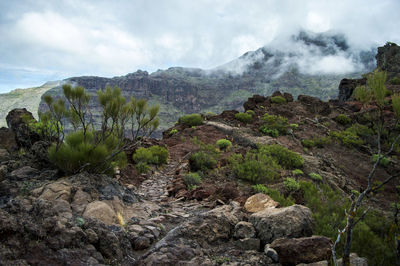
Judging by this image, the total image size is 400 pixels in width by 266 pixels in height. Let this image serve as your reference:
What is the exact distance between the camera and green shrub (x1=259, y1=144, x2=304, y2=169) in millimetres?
10086

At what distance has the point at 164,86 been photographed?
556 ft

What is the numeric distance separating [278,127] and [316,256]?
15050 mm

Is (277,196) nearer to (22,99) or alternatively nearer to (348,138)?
(348,138)

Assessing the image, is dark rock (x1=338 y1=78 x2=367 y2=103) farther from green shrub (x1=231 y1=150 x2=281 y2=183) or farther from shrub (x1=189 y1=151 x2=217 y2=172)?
shrub (x1=189 y1=151 x2=217 y2=172)

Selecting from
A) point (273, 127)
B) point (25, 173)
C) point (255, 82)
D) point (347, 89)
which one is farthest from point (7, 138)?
point (255, 82)

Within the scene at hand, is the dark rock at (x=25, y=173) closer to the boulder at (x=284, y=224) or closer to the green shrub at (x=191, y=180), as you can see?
the green shrub at (x=191, y=180)

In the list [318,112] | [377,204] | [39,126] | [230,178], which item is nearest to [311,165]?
[377,204]

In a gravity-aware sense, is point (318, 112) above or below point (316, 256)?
above

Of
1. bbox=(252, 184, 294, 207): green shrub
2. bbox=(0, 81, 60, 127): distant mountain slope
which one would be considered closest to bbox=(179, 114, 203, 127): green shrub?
bbox=(252, 184, 294, 207): green shrub

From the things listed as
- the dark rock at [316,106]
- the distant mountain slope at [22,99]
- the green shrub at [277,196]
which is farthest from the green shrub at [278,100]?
the distant mountain slope at [22,99]

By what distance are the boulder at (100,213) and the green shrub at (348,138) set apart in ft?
54.6

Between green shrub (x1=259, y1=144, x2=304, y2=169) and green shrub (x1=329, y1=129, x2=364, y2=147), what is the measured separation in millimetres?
7882

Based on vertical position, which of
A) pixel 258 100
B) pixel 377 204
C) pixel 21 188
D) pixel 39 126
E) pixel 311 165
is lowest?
pixel 377 204

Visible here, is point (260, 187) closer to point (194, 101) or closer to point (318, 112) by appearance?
point (318, 112)
